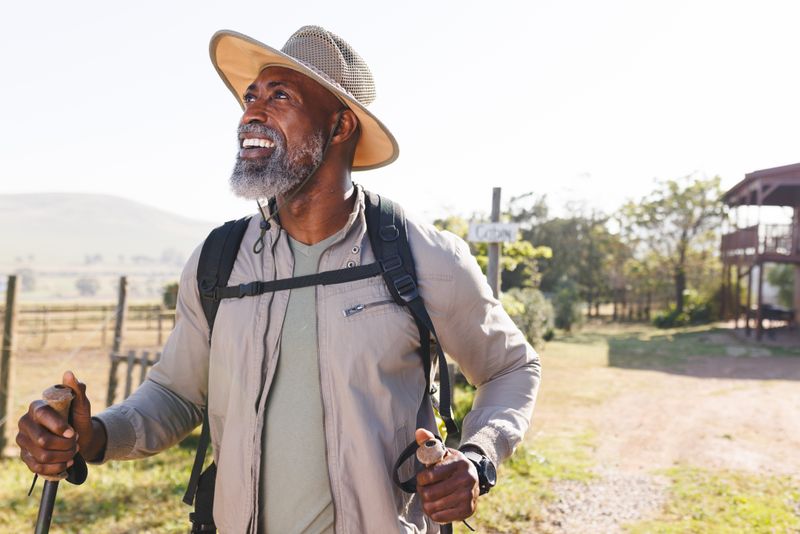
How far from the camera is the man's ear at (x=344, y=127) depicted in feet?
7.57

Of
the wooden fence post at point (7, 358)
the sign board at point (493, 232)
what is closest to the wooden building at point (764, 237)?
the sign board at point (493, 232)

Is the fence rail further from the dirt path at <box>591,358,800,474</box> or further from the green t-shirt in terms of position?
the green t-shirt

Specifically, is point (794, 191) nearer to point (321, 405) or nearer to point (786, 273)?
point (786, 273)

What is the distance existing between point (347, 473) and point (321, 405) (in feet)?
0.64

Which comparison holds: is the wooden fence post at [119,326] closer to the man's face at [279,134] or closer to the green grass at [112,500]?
the green grass at [112,500]

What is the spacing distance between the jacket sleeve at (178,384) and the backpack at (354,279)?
85mm

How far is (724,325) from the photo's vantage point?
86.2ft

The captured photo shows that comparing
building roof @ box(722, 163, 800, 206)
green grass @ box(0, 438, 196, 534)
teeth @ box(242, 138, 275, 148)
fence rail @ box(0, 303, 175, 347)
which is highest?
building roof @ box(722, 163, 800, 206)

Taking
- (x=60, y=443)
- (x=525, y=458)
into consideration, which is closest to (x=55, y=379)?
(x=525, y=458)

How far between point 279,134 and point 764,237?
2352 centimetres

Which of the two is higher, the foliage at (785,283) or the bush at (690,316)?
the foliage at (785,283)

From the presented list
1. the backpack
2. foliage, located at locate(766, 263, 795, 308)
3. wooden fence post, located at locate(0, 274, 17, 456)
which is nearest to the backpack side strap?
the backpack

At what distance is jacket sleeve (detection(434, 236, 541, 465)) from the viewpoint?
6.63 ft

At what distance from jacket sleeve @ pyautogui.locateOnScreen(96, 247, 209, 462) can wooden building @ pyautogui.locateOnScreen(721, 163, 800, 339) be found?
21.5 metres
